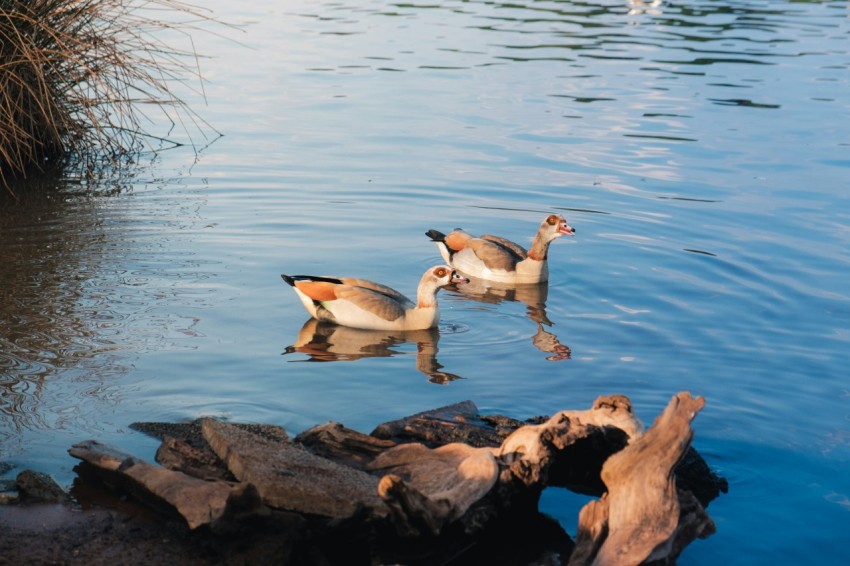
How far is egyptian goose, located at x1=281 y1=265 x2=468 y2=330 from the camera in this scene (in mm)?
10922

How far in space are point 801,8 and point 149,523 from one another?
1526 inches

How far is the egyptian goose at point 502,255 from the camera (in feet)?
42.3

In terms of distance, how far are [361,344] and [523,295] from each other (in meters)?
2.60

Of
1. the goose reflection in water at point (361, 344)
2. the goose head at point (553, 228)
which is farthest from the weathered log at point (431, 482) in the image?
the goose head at point (553, 228)

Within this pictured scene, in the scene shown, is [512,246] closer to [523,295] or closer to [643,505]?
[523,295]

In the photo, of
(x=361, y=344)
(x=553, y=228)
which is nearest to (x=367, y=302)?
(x=361, y=344)

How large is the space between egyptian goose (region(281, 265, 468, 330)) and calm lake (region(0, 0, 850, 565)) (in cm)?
20

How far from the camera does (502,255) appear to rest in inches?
508

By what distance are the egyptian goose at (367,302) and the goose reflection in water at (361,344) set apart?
0.25 ft

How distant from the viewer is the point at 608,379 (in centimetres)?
949

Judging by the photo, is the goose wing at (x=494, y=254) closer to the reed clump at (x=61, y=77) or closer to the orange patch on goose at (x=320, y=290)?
the orange patch on goose at (x=320, y=290)

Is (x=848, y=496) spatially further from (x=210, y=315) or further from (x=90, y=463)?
(x=210, y=315)

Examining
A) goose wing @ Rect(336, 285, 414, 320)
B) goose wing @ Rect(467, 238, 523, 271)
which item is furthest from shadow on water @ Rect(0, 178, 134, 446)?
goose wing @ Rect(467, 238, 523, 271)

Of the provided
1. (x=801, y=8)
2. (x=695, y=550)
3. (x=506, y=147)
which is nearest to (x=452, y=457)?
(x=695, y=550)
